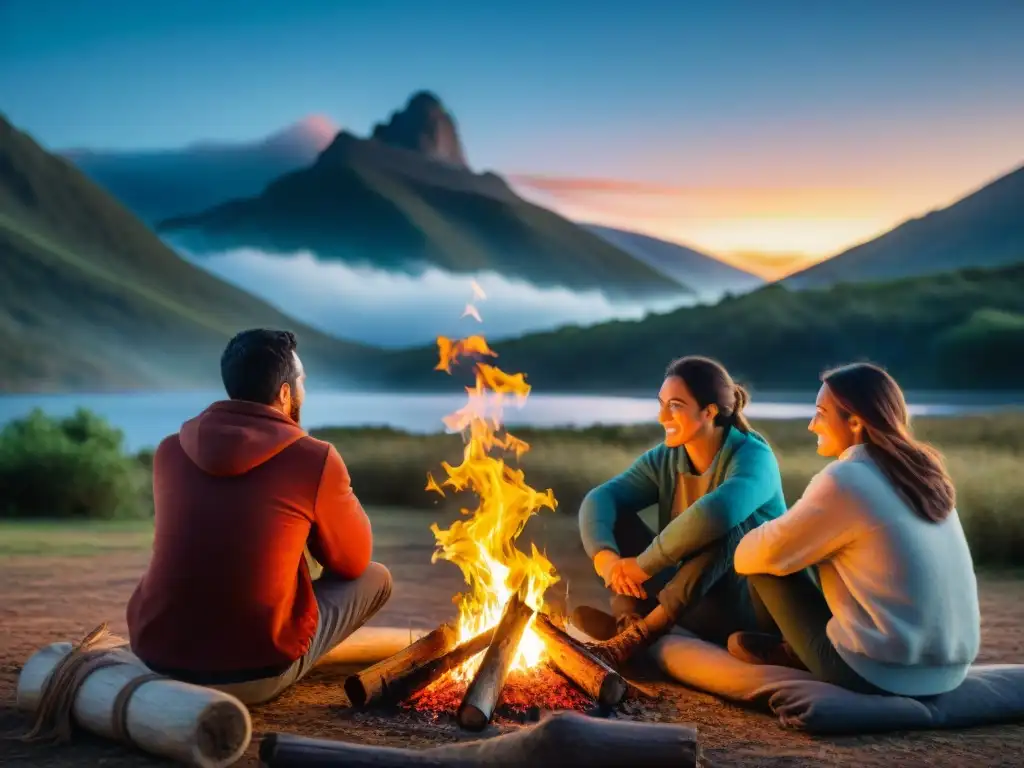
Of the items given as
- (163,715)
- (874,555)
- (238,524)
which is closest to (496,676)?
(238,524)

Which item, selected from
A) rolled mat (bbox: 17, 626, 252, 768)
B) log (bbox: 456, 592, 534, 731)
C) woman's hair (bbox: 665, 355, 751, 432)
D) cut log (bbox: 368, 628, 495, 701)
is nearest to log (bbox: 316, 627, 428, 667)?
cut log (bbox: 368, 628, 495, 701)

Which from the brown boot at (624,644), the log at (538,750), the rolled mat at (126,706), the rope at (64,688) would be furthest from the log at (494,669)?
the rope at (64,688)

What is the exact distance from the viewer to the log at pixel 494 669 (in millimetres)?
3891

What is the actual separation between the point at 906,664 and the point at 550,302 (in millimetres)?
13092

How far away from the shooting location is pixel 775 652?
4.34 metres

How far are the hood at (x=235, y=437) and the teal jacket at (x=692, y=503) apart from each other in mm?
1542

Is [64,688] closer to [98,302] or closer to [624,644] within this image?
[624,644]

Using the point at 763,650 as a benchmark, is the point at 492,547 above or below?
above

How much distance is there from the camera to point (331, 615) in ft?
13.5

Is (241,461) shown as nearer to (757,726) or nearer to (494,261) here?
(757,726)

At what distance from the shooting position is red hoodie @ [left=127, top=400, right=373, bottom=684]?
3.71 meters

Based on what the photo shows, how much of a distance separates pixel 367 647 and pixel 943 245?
41.0ft

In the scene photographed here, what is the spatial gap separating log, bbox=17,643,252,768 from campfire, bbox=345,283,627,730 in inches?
29.9

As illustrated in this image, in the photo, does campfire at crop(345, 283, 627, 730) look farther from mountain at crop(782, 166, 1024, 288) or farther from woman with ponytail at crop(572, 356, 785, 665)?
mountain at crop(782, 166, 1024, 288)
